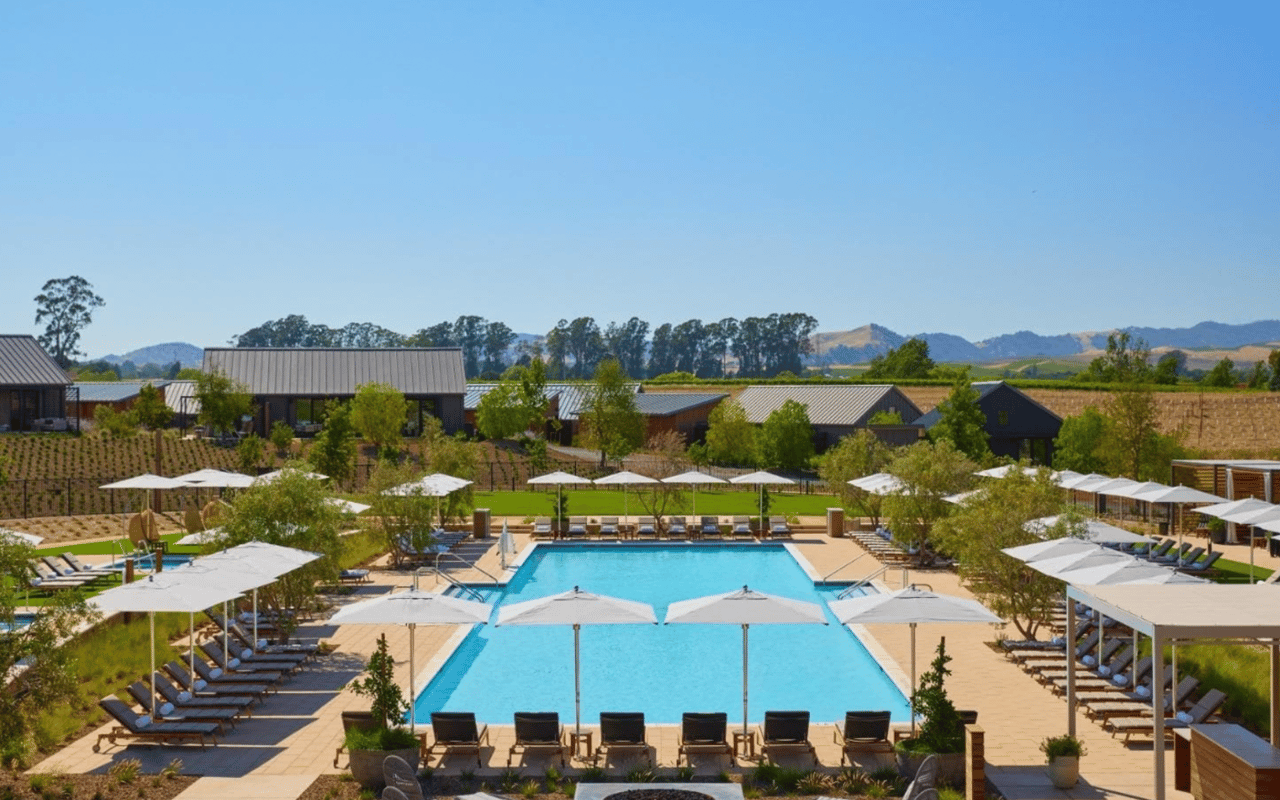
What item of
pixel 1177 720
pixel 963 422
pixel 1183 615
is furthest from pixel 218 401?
pixel 1183 615

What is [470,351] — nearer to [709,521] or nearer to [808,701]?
[709,521]

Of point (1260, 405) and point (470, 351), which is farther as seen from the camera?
point (470, 351)

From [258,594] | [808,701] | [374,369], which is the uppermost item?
[374,369]

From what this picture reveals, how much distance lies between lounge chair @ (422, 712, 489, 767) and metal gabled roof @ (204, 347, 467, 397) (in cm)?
5034

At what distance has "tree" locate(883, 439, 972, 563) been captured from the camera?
26.5 metres

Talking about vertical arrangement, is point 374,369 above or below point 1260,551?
above

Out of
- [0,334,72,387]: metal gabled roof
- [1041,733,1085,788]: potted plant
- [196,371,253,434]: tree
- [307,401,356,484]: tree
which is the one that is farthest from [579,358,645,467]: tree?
[1041,733,1085,788]: potted plant

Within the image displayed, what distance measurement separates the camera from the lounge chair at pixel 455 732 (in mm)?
12391

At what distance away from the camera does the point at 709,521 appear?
1284 inches

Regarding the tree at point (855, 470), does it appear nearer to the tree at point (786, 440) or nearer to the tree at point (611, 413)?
the tree at point (786, 440)

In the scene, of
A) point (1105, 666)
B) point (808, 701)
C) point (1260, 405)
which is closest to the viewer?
point (1105, 666)

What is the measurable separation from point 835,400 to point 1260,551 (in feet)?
118

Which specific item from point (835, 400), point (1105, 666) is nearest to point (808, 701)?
point (1105, 666)

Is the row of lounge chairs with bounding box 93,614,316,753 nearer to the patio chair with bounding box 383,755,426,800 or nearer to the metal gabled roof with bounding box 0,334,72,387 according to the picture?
the patio chair with bounding box 383,755,426,800
